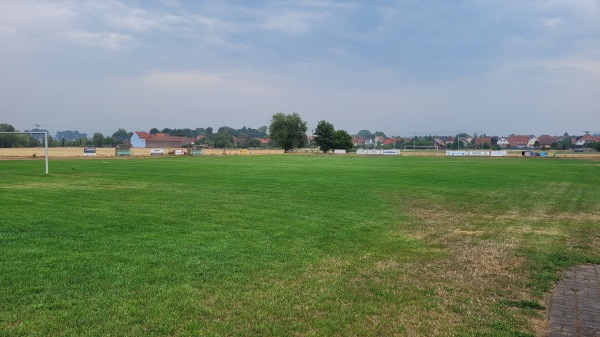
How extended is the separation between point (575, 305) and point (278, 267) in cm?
390

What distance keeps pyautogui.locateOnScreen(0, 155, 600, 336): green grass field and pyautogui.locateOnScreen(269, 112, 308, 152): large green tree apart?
325ft

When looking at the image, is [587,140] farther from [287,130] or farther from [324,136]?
[287,130]

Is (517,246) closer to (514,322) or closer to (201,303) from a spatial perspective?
(514,322)

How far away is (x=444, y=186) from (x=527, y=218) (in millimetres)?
9072

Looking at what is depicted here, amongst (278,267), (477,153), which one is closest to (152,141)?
(477,153)

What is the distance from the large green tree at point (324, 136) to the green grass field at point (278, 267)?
92.0 meters

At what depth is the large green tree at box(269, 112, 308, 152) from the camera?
111562 millimetres

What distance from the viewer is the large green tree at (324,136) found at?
344 ft

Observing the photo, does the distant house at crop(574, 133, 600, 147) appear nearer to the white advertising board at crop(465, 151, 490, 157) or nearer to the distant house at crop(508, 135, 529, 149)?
the distant house at crop(508, 135, 529, 149)

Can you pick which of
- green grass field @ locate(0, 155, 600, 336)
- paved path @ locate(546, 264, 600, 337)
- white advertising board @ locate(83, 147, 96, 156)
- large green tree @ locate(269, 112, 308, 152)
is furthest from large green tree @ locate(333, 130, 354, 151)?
paved path @ locate(546, 264, 600, 337)

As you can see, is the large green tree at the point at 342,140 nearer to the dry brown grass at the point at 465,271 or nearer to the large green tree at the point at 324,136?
the large green tree at the point at 324,136

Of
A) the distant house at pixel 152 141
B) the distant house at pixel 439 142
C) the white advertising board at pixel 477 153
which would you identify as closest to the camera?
the white advertising board at pixel 477 153

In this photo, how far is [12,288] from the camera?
5.10 m

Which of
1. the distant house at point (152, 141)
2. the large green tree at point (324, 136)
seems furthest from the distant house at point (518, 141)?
the distant house at point (152, 141)
